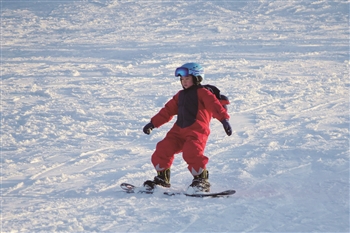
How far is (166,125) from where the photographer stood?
7.25 metres

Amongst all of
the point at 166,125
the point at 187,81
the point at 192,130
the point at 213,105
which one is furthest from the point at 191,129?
the point at 166,125

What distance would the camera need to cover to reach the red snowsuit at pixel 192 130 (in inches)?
176

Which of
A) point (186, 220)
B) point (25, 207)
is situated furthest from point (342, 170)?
point (25, 207)

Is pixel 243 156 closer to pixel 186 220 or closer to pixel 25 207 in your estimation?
pixel 186 220

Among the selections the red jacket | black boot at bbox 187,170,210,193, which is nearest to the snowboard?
black boot at bbox 187,170,210,193

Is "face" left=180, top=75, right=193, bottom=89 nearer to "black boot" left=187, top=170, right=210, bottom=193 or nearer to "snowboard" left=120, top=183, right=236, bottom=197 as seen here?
"black boot" left=187, top=170, right=210, bottom=193

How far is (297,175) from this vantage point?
4898 mm

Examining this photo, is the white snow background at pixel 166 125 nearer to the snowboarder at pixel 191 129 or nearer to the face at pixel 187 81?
the snowboarder at pixel 191 129

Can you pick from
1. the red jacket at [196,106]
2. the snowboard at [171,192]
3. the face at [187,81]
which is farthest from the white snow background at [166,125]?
the face at [187,81]

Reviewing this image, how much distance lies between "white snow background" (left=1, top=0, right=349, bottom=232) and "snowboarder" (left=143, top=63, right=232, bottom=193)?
25 centimetres

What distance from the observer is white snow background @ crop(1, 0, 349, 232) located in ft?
13.1

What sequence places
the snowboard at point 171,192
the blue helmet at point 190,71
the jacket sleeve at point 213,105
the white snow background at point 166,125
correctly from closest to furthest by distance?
the white snow background at point 166,125, the snowboard at point 171,192, the jacket sleeve at point 213,105, the blue helmet at point 190,71

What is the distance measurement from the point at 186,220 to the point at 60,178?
1.69 m

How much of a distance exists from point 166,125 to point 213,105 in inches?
109
